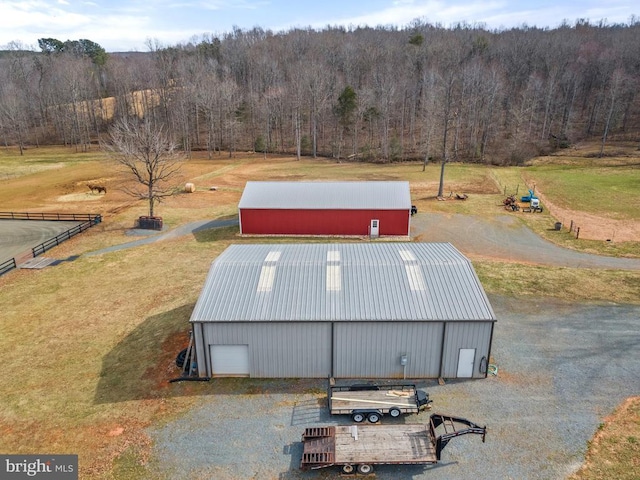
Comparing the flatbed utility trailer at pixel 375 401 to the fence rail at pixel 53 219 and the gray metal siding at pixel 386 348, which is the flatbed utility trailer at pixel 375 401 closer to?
the gray metal siding at pixel 386 348

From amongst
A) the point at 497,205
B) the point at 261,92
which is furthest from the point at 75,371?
the point at 261,92

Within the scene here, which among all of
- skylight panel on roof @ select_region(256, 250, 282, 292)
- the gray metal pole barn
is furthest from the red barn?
the gray metal pole barn

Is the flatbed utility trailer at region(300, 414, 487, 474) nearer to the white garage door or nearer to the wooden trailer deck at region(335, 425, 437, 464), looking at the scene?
the wooden trailer deck at region(335, 425, 437, 464)

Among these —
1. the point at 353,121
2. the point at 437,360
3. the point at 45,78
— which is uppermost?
the point at 45,78

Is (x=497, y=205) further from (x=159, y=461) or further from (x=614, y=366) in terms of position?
(x=159, y=461)

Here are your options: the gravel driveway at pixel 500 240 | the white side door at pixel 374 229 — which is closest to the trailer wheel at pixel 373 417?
the gravel driveway at pixel 500 240

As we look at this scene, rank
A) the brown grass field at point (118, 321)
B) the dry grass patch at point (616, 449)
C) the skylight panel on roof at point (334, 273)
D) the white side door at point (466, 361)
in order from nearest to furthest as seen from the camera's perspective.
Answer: the dry grass patch at point (616, 449), the brown grass field at point (118, 321), the white side door at point (466, 361), the skylight panel on roof at point (334, 273)
